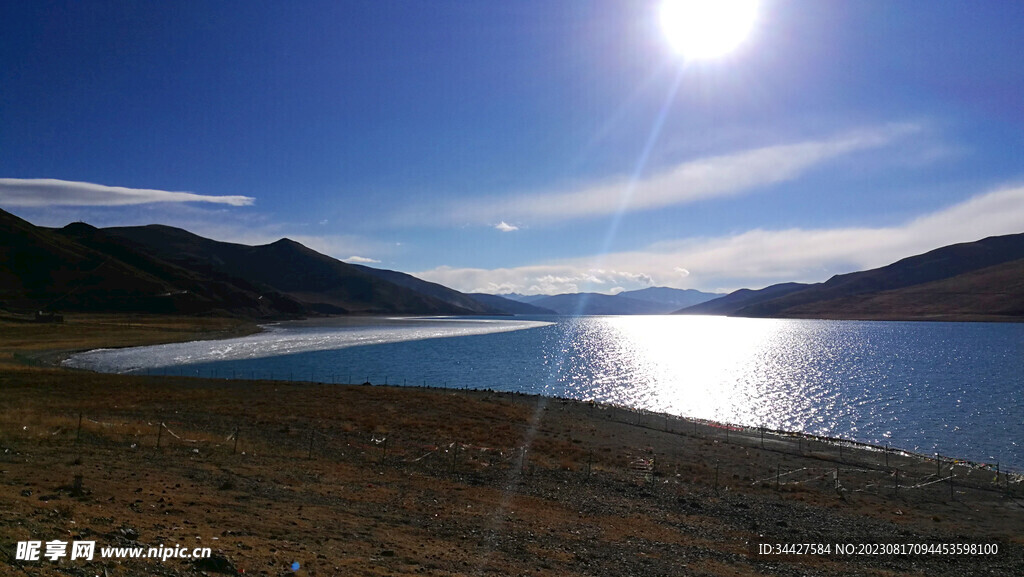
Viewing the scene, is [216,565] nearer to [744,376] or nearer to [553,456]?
[553,456]

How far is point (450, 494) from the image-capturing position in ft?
85.6

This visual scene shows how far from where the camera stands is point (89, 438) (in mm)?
29438

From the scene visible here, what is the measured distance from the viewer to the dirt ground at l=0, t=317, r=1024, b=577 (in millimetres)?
15867

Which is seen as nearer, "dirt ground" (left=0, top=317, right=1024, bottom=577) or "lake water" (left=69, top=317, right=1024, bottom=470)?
"dirt ground" (left=0, top=317, right=1024, bottom=577)

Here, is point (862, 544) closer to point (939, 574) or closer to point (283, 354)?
point (939, 574)

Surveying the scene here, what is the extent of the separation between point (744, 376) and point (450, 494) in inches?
3721

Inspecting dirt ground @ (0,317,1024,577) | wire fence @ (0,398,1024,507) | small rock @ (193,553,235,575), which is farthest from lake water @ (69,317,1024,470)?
small rock @ (193,553,235,575)

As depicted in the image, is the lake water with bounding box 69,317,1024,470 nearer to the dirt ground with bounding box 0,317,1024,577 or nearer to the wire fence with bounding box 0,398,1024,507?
the wire fence with bounding box 0,398,1024,507

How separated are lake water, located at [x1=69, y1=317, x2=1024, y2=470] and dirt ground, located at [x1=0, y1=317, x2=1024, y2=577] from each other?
641 inches

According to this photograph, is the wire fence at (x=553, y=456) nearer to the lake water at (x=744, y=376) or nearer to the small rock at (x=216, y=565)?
the lake water at (x=744, y=376)

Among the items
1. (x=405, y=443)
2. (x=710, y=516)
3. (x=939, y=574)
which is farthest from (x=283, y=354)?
(x=939, y=574)

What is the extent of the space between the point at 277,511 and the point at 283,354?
107 m

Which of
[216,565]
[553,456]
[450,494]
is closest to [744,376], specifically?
[553,456]

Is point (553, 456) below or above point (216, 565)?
below
